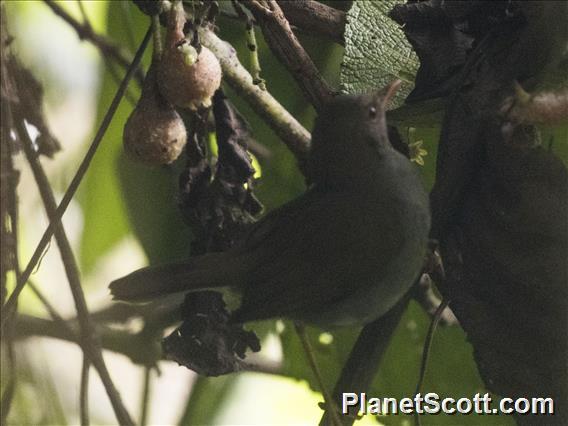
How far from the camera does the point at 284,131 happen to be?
0.58 metres

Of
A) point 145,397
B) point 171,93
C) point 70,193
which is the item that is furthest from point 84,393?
point 171,93

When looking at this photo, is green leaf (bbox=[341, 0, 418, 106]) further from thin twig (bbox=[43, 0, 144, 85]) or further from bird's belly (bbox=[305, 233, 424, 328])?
thin twig (bbox=[43, 0, 144, 85])

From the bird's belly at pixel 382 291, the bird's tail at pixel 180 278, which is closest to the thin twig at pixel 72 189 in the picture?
the bird's tail at pixel 180 278

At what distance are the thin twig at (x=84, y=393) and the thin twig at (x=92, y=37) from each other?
290 mm

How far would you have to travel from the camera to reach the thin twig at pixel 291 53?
0.49 m

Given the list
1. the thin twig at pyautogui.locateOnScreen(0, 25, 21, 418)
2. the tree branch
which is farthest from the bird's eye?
the thin twig at pyautogui.locateOnScreen(0, 25, 21, 418)

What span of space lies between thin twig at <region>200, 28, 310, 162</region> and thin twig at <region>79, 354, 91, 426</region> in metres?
0.21

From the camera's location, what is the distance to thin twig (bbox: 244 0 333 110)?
1.62 feet

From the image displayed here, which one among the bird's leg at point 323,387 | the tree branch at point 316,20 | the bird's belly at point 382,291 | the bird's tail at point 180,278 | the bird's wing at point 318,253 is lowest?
the bird's leg at point 323,387

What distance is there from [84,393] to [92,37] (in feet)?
1.16

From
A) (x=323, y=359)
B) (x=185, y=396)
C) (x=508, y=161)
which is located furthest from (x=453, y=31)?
(x=185, y=396)

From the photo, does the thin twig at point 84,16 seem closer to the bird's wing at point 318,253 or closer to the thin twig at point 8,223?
the thin twig at point 8,223

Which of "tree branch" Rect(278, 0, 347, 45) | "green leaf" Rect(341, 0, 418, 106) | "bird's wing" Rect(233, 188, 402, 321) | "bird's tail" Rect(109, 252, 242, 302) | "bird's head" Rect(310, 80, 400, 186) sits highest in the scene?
"tree branch" Rect(278, 0, 347, 45)

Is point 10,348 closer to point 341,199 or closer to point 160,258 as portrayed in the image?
point 160,258
